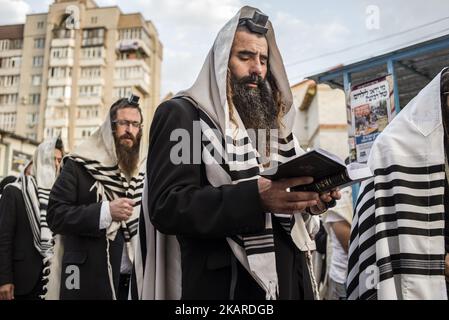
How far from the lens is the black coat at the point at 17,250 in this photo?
3.99 meters

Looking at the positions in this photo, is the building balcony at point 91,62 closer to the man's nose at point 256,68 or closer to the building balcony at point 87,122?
the building balcony at point 87,122

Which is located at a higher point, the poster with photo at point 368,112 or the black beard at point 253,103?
the poster with photo at point 368,112

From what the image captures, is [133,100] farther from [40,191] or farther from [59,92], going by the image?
[59,92]

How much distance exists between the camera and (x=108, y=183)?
358 cm

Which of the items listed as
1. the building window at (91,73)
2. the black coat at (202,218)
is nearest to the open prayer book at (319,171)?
the black coat at (202,218)

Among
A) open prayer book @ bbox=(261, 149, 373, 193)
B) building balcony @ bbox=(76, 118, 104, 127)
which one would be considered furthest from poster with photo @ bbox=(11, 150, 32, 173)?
open prayer book @ bbox=(261, 149, 373, 193)

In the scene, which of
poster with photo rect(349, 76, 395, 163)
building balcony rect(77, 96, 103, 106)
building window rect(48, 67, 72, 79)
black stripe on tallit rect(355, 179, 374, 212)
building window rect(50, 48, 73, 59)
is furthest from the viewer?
building balcony rect(77, 96, 103, 106)

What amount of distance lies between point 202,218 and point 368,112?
3.36 metres

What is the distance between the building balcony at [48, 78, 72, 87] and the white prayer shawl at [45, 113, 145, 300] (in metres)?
33.6

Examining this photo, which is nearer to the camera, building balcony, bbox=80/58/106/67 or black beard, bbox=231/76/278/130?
black beard, bbox=231/76/278/130

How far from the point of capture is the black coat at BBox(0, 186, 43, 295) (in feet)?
13.1

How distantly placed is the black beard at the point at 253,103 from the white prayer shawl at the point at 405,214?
75 centimetres

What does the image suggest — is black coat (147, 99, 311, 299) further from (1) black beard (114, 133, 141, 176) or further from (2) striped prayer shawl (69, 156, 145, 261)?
(1) black beard (114, 133, 141, 176)

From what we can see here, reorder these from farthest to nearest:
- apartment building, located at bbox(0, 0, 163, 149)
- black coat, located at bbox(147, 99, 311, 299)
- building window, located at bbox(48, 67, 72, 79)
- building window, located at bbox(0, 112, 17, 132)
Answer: apartment building, located at bbox(0, 0, 163, 149)
building window, located at bbox(48, 67, 72, 79)
building window, located at bbox(0, 112, 17, 132)
black coat, located at bbox(147, 99, 311, 299)
